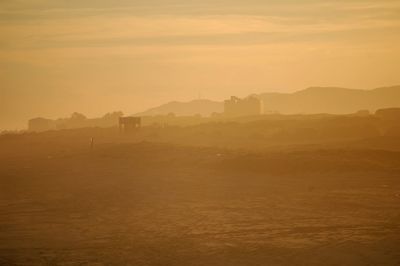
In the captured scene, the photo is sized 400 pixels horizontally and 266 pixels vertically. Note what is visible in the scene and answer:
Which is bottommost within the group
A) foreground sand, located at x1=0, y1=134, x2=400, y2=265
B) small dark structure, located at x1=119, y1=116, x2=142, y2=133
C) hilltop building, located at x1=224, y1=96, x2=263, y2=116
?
foreground sand, located at x1=0, y1=134, x2=400, y2=265

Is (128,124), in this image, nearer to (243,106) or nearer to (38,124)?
(243,106)

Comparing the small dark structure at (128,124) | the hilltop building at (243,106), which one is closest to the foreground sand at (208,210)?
the small dark structure at (128,124)

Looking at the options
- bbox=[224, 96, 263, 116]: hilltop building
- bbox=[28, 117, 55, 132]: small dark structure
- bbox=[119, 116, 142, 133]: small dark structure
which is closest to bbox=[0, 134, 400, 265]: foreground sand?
bbox=[119, 116, 142, 133]: small dark structure

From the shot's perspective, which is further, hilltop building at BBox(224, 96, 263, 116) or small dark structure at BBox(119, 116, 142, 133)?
hilltop building at BBox(224, 96, 263, 116)

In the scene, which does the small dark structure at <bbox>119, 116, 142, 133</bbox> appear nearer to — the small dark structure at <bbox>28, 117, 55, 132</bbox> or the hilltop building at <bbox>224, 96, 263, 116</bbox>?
the hilltop building at <bbox>224, 96, 263, 116</bbox>

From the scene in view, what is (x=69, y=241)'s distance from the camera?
15328mm

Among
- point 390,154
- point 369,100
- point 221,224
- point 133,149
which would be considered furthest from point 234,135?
point 369,100

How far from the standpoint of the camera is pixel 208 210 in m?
19.6

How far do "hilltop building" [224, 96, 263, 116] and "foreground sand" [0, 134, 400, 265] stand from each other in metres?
52.6

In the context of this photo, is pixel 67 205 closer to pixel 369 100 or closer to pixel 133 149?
pixel 133 149

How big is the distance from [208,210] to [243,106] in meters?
71.3

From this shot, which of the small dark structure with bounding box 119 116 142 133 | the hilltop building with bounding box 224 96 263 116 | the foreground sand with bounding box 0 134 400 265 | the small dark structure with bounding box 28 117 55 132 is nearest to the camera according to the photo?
the foreground sand with bounding box 0 134 400 265

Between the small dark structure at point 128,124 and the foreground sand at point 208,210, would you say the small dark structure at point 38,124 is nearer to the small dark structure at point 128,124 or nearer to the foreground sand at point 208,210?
the small dark structure at point 128,124

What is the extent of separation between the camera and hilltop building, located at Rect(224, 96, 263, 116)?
88.8 meters
